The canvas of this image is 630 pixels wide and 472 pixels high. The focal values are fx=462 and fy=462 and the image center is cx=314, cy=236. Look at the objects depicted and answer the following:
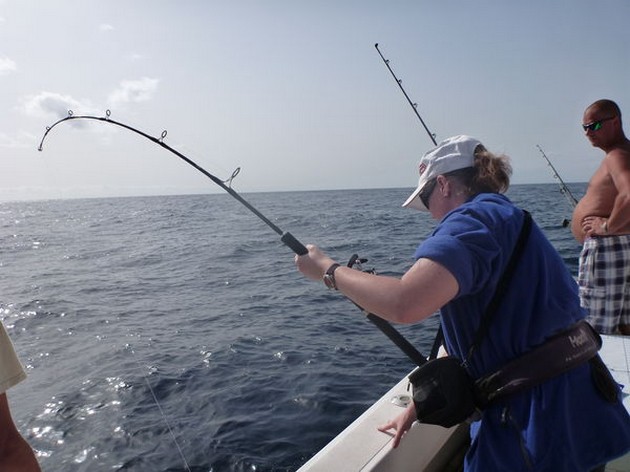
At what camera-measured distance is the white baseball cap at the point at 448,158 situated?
1.64 metres

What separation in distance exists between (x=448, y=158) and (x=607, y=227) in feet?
7.50

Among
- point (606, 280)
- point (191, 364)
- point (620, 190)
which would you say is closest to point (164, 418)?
point (191, 364)

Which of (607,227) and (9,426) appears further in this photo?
(607,227)

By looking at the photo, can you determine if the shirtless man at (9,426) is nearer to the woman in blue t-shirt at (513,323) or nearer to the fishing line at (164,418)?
the woman in blue t-shirt at (513,323)

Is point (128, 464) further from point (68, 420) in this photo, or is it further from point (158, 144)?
point (158, 144)

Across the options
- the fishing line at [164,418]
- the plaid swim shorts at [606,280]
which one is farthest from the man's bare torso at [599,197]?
the fishing line at [164,418]

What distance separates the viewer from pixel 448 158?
1641mm

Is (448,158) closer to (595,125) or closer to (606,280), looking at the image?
(595,125)

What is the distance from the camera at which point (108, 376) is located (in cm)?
584

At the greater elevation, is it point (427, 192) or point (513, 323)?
point (427, 192)

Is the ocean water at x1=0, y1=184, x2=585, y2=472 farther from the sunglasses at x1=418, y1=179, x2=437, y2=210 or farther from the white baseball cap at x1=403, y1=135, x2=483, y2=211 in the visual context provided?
the white baseball cap at x1=403, y1=135, x2=483, y2=211

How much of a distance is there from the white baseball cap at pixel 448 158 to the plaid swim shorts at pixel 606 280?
2.31 metres

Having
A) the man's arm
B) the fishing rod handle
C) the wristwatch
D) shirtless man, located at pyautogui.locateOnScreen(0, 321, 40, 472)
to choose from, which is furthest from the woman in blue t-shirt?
the man's arm

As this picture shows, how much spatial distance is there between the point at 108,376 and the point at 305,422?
2.81m
